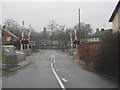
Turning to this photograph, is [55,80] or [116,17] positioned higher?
[116,17]

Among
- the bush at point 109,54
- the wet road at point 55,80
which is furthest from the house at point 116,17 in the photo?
the bush at point 109,54

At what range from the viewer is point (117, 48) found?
1549 centimetres

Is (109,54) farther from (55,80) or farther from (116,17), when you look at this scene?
(116,17)

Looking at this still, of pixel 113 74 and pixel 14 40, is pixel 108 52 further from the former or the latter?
pixel 14 40

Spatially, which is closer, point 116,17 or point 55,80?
point 55,80

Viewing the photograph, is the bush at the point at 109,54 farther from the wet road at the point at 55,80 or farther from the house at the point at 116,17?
the house at the point at 116,17

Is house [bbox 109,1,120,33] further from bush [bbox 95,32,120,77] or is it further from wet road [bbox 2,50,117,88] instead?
bush [bbox 95,32,120,77]

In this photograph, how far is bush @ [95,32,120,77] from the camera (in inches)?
611

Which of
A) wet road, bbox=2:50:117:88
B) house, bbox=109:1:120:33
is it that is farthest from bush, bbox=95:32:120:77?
house, bbox=109:1:120:33

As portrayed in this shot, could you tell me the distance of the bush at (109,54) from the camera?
1552 centimetres

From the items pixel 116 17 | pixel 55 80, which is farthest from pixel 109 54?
pixel 116 17

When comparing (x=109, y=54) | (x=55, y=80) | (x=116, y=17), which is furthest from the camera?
(x=116, y=17)

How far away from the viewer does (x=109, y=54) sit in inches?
643

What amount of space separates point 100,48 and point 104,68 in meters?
1.47
